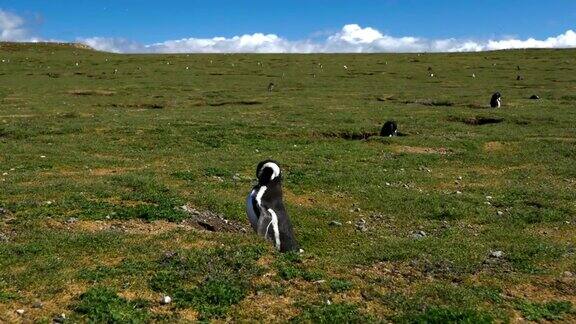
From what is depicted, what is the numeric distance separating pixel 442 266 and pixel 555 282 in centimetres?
194

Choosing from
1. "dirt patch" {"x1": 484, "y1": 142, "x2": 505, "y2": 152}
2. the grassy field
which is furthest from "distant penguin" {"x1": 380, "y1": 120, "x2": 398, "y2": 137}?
"dirt patch" {"x1": 484, "y1": 142, "x2": 505, "y2": 152}

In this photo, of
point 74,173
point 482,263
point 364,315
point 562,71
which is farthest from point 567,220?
point 562,71

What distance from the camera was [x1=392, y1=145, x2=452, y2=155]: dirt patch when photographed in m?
23.5

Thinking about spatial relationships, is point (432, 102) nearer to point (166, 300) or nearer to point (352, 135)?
point (352, 135)

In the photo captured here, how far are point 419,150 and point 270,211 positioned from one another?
44.1 ft

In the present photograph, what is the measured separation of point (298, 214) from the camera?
14.5 meters

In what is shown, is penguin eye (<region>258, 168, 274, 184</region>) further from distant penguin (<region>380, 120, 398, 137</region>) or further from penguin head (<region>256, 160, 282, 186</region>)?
distant penguin (<region>380, 120, 398, 137</region>)

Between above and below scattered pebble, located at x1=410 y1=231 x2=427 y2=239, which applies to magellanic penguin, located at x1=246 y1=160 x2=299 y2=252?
above

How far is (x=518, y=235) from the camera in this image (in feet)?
43.8

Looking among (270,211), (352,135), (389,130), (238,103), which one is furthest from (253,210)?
(238,103)

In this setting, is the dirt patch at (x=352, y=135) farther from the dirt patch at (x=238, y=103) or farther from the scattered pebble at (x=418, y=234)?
the dirt patch at (x=238, y=103)

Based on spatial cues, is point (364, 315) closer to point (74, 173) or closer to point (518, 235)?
point (518, 235)

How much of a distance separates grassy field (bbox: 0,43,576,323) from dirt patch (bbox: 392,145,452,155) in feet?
0.51

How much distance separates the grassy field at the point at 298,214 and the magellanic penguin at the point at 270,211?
0.45 meters
